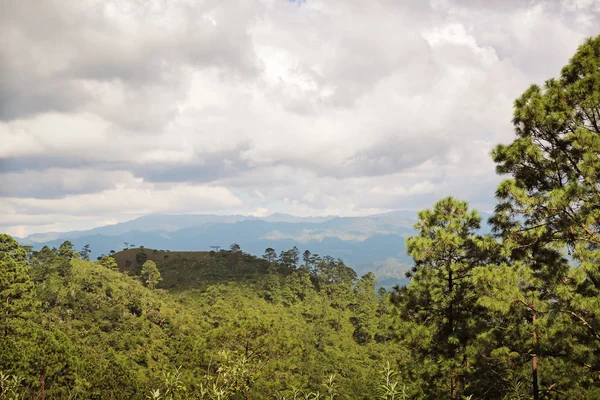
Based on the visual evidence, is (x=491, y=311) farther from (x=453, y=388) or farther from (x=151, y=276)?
(x=151, y=276)

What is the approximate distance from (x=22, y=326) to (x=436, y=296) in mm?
36200

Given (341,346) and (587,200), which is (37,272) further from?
(587,200)

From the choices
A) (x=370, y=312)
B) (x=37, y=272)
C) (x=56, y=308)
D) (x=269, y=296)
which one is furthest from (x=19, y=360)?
(x=370, y=312)

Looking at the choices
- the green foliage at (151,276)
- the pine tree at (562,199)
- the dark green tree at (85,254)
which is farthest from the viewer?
the dark green tree at (85,254)

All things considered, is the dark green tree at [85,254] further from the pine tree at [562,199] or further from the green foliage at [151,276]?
the pine tree at [562,199]

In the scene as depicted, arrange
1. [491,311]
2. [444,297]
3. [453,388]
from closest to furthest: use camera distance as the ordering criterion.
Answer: [491,311], [453,388], [444,297]

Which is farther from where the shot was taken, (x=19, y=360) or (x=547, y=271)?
(x=19, y=360)

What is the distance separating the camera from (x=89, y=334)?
4703 cm

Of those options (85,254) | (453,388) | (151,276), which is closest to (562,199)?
(453,388)

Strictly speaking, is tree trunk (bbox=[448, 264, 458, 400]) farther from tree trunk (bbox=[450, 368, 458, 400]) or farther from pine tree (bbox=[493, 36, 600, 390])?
pine tree (bbox=[493, 36, 600, 390])

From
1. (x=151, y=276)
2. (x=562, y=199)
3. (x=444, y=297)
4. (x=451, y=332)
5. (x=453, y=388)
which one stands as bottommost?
(x=151, y=276)

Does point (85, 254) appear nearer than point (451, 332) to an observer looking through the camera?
No

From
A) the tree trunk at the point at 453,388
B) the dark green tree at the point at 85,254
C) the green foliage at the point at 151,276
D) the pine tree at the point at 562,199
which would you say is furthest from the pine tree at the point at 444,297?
the dark green tree at the point at 85,254

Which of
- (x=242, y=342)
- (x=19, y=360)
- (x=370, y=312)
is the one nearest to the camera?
(x=19, y=360)
